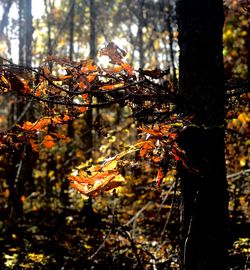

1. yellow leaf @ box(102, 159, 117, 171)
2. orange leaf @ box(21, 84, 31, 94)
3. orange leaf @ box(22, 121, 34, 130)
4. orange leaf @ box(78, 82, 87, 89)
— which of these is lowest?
yellow leaf @ box(102, 159, 117, 171)

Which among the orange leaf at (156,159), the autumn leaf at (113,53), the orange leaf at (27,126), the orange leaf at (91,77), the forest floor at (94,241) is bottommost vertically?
the forest floor at (94,241)

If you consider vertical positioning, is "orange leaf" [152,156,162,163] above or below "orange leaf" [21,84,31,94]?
below

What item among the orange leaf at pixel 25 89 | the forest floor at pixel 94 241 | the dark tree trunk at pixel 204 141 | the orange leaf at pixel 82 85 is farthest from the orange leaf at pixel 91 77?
the forest floor at pixel 94 241

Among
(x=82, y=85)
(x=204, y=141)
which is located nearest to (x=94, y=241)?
(x=204, y=141)

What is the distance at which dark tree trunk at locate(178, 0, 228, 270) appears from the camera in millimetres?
2520

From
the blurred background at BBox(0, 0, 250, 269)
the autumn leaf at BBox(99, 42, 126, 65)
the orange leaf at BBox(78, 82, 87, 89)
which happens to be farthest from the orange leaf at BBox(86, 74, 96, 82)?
the blurred background at BBox(0, 0, 250, 269)

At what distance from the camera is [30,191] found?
989 centimetres

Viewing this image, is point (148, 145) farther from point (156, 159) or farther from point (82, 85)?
point (82, 85)

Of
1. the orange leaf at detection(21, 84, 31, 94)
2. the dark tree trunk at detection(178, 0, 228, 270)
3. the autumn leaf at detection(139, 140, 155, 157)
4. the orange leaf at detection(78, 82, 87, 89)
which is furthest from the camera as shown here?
the dark tree trunk at detection(178, 0, 228, 270)

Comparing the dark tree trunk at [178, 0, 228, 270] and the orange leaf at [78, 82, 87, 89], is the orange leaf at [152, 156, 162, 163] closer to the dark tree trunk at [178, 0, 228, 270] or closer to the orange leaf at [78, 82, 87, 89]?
the dark tree trunk at [178, 0, 228, 270]

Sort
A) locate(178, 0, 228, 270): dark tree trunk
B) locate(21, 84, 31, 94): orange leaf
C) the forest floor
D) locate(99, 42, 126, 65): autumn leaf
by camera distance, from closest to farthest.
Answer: locate(21, 84, 31, 94): orange leaf
locate(99, 42, 126, 65): autumn leaf
locate(178, 0, 228, 270): dark tree trunk
the forest floor

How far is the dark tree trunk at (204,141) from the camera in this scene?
99.2 inches

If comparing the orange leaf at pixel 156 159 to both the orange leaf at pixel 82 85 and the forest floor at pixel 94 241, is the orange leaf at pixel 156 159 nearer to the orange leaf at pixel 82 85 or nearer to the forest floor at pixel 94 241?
the orange leaf at pixel 82 85

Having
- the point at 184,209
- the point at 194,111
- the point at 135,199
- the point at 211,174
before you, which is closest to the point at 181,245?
the point at 184,209
